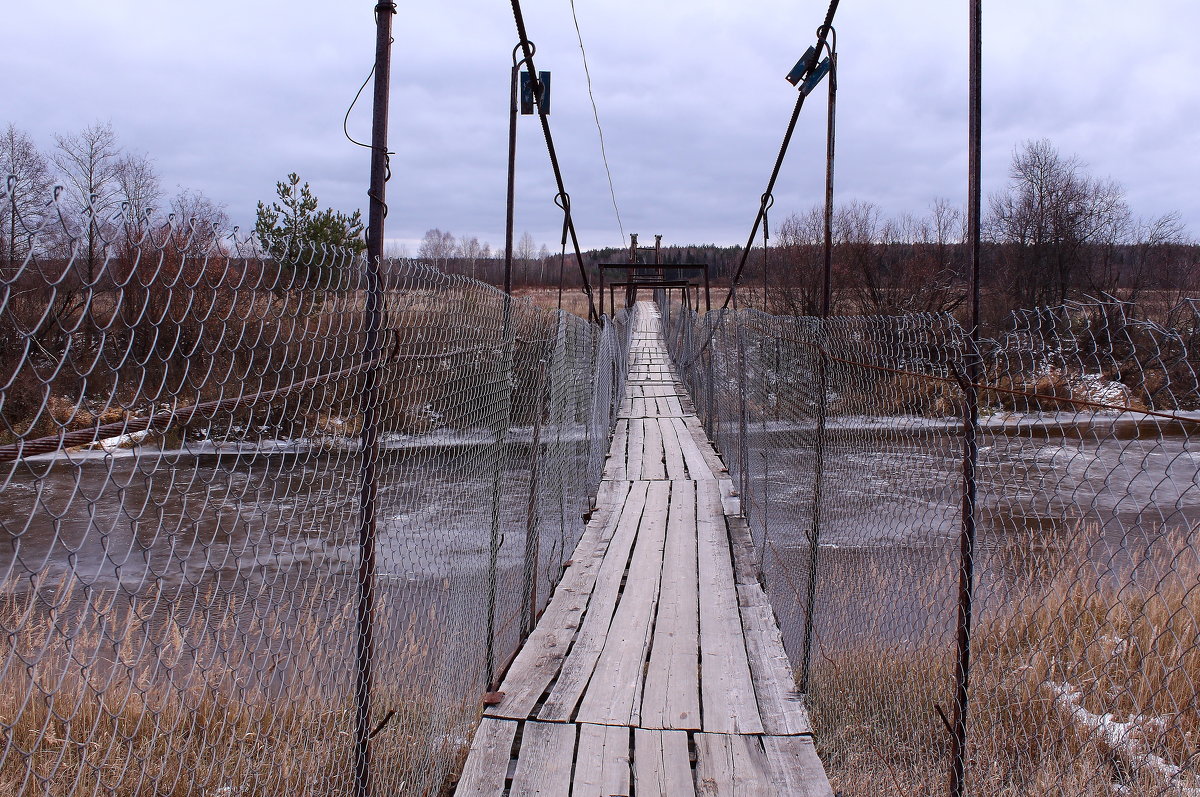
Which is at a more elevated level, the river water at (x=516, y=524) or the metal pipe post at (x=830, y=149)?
the metal pipe post at (x=830, y=149)

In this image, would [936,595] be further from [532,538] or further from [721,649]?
[532,538]

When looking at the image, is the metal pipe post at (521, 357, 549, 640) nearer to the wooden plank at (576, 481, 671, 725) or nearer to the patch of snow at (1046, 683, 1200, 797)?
the wooden plank at (576, 481, 671, 725)

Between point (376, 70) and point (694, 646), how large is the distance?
235cm

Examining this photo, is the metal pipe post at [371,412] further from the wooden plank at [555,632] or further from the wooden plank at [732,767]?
the wooden plank at [732,767]

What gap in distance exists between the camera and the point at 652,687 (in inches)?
107

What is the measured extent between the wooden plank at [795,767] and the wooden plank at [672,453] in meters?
3.85

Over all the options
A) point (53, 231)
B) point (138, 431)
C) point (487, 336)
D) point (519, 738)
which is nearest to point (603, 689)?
point (519, 738)

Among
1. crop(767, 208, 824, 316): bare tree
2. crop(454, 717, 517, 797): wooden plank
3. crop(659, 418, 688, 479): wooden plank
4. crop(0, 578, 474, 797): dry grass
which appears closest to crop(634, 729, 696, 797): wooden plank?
crop(454, 717, 517, 797): wooden plank

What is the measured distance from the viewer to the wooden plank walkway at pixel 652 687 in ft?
7.19

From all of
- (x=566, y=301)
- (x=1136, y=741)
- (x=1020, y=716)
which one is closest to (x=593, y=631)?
(x=1020, y=716)

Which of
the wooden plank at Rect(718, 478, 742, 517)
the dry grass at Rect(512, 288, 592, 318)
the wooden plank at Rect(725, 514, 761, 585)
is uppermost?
the dry grass at Rect(512, 288, 592, 318)

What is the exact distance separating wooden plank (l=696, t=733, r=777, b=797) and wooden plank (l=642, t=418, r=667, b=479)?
12.5 ft

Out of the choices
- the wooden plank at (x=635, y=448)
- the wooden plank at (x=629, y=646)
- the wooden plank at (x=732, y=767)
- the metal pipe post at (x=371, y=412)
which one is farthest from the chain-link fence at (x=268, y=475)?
the wooden plank at (x=635, y=448)

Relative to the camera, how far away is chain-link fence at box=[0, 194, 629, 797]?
40.3 inches
